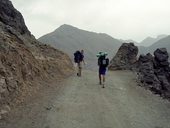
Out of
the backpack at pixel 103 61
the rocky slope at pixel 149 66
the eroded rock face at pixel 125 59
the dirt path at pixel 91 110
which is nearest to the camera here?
the dirt path at pixel 91 110

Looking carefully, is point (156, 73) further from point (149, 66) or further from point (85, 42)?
point (85, 42)

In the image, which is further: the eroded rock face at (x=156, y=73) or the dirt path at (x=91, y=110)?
the eroded rock face at (x=156, y=73)

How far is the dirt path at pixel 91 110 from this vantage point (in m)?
15.0

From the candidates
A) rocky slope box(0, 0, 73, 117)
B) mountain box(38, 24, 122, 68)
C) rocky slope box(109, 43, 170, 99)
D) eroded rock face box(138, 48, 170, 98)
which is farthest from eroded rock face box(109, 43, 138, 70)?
mountain box(38, 24, 122, 68)

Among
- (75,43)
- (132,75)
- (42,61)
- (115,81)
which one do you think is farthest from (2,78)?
(75,43)

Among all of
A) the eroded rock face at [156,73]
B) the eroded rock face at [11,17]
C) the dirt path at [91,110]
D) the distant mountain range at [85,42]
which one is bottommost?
the dirt path at [91,110]

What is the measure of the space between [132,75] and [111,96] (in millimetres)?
11729

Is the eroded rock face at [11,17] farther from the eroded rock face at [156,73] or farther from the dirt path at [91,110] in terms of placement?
the eroded rock face at [156,73]

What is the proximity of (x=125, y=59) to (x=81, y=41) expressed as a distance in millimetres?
109801

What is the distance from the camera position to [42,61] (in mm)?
26547

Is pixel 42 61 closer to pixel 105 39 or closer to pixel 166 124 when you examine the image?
pixel 166 124

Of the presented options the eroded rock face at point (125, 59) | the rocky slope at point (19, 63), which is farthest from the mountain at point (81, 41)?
the rocky slope at point (19, 63)

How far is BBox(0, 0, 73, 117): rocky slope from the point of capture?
1775 cm

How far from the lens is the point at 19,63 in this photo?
20.6 m
